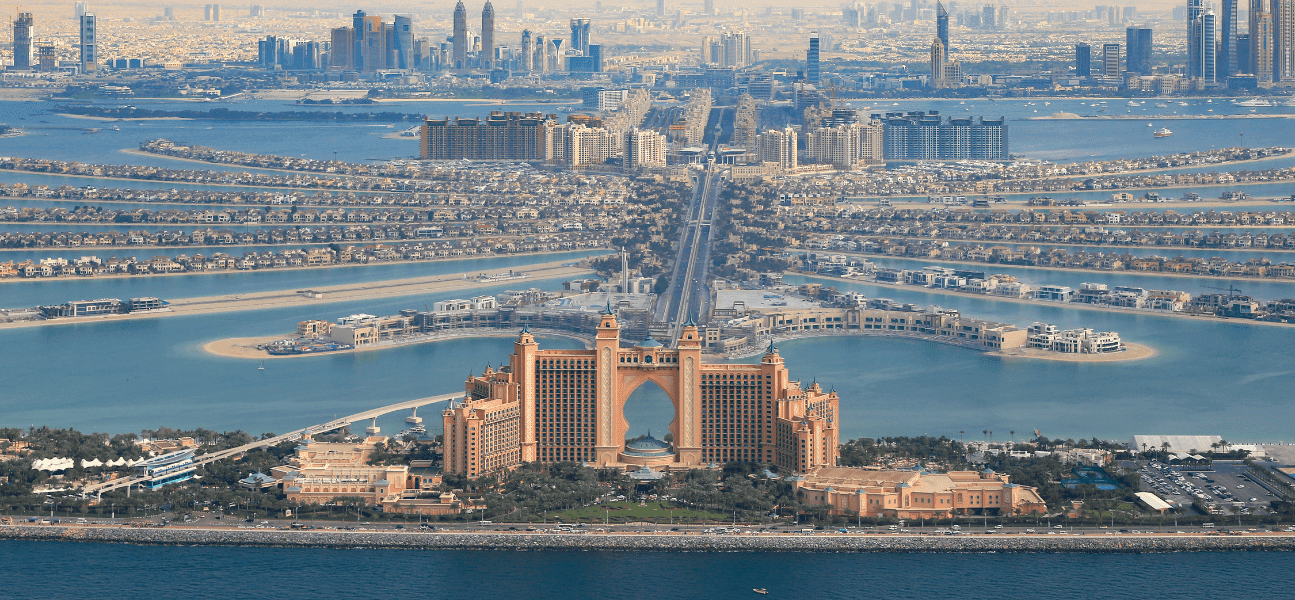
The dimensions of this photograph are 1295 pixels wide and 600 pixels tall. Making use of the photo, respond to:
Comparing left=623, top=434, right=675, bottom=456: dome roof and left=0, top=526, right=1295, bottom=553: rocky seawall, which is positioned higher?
left=623, top=434, right=675, bottom=456: dome roof

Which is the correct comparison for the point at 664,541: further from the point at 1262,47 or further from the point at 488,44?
the point at 488,44

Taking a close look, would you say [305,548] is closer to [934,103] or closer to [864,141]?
[864,141]

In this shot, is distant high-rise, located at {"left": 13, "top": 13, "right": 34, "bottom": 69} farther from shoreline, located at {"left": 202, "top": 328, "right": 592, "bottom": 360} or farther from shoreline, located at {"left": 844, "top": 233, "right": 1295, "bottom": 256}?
shoreline, located at {"left": 202, "top": 328, "right": 592, "bottom": 360}

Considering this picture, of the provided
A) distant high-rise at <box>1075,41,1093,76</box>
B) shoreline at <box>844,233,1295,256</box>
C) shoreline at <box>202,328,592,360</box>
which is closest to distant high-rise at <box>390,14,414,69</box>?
distant high-rise at <box>1075,41,1093,76</box>

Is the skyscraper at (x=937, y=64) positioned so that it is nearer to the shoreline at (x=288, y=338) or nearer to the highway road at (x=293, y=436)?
the shoreline at (x=288, y=338)

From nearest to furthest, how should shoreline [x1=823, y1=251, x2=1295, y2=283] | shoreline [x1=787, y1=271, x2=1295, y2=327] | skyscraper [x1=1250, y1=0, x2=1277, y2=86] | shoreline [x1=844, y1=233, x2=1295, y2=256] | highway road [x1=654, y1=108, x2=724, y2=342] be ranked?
highway road [x1=654, y1=108, x2=724, y2=342]
shoreline [x1=787, y1=271, x2=1295, y2=327]
shoreline [x1=823, y1=251, x2=1295, y2=283]
shoreline [x1=844, y1=233, x2=1295, y2=256]
skyscraper [x1=1250, y1=0, x2=1277, y2=86]
